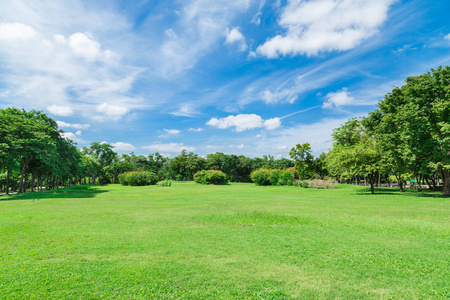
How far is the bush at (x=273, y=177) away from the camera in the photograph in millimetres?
43156

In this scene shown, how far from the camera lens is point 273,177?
1752 inches

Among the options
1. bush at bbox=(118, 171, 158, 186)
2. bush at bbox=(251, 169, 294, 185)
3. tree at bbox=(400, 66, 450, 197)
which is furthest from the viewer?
bush at bbox=(118, 171, 158, 186)

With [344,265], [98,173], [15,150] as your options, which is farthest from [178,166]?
[344,265]

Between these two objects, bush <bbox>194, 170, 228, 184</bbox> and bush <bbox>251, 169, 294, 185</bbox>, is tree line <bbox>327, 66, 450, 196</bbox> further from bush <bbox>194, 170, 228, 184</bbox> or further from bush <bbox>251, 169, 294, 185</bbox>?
bush <bbox>194, 170, 228, 184</bbox>

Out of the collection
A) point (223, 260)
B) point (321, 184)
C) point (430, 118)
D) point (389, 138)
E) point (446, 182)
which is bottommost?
point (321, 184)

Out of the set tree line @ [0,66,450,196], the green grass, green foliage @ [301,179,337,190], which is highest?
tree line @ [0,66,450,196]

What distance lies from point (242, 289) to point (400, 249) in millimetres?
5101

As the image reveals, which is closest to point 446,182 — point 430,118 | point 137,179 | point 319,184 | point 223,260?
point 430,118

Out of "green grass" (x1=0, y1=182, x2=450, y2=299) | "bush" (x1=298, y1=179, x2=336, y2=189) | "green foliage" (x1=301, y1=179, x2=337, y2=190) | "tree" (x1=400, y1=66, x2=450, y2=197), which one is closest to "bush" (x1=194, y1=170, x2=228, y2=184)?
"bush" (x1=298, y1=179, x2=336, y2=189)

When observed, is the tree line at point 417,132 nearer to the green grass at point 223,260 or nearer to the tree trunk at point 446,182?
the tree trunk at point 446,182

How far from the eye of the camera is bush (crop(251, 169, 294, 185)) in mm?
43156

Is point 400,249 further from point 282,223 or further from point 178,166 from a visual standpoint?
point 178,166

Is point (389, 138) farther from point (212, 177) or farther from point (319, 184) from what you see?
point (212, 177)

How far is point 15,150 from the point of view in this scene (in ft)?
73.3
